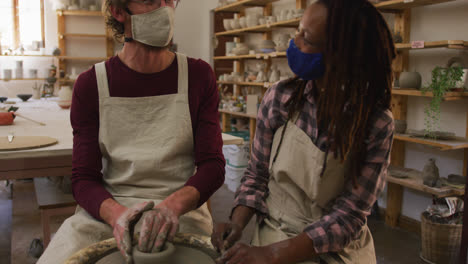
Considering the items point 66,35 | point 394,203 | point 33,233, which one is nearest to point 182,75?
point 33,233

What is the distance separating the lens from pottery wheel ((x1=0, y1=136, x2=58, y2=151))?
6.17 feet

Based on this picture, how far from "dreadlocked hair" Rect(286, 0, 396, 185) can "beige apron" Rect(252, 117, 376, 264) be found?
0.21 ft

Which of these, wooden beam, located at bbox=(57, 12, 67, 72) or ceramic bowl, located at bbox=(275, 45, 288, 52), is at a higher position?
wooden beam, located at bbox=(57, 12, 67, 72)

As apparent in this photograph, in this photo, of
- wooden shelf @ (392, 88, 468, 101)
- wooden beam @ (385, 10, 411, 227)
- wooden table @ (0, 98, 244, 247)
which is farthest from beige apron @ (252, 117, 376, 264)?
wooden beam @ (385, 10, 411, 227)

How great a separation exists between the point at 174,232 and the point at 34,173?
1080 mm

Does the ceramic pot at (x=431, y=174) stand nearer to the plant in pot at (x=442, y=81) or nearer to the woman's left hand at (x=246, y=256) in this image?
the plant in pot at (x=442, y=81)

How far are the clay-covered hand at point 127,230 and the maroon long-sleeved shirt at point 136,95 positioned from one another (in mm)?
304

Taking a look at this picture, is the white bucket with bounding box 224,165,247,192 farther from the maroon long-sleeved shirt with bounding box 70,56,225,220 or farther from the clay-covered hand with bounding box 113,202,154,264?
the clay-covered hand with bounding box 113,202,154,264

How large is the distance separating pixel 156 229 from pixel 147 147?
47cm

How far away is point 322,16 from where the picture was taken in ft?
3.84

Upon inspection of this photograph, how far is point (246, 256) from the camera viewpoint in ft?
3.58

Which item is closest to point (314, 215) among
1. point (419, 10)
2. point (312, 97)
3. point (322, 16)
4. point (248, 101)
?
point (312, 97)

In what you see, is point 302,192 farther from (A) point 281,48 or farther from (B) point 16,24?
(B) point 16,24

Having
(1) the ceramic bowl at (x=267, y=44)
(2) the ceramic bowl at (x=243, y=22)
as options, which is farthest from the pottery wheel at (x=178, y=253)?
(2) the ceramic bowl at (x=243, y=22)
